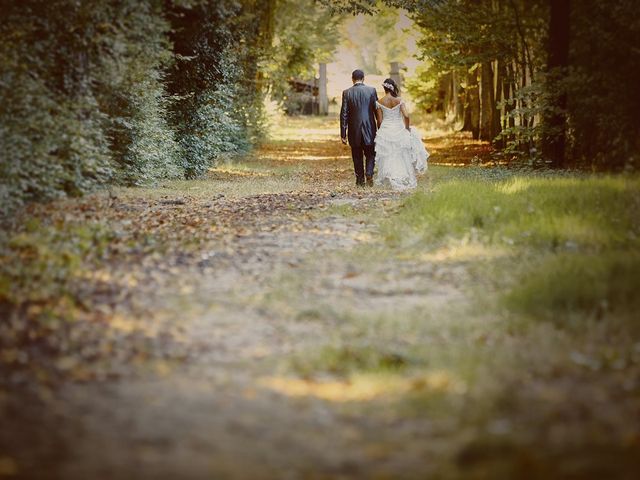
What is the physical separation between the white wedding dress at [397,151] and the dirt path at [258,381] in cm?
583

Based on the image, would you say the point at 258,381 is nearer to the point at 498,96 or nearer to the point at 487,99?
the point at 498,96

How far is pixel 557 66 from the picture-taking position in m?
19.0

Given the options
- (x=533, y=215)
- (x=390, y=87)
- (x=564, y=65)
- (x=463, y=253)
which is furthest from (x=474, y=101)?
(x=463, y=253)

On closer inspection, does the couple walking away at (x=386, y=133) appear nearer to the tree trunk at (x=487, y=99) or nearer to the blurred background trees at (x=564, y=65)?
the blurred background trees at (x=564, y=65)

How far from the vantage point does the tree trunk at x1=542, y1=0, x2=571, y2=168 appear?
19250 mm

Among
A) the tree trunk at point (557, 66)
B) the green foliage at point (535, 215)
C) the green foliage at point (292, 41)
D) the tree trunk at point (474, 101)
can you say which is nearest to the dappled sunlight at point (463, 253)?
the green foliage at point (535, 215)

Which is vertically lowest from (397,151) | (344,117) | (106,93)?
(397,151)

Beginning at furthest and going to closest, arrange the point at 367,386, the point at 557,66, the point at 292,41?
the point at 292,41
the point at 557,66
the point at 367,386

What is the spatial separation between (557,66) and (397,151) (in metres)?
4.83

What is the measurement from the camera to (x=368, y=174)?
17844mm

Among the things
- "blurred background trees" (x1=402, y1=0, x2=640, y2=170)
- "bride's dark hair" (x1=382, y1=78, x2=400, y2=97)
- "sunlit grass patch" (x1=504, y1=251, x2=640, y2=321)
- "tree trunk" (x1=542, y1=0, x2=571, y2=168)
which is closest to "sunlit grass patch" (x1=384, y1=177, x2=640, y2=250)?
"sunlit grass patch" (x1=504, y1=251, x2=640, y2=321)

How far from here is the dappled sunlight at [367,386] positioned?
5.19 metres

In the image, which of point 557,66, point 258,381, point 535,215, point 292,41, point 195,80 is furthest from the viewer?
point 292,41

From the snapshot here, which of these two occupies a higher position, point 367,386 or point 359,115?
point 359,115
